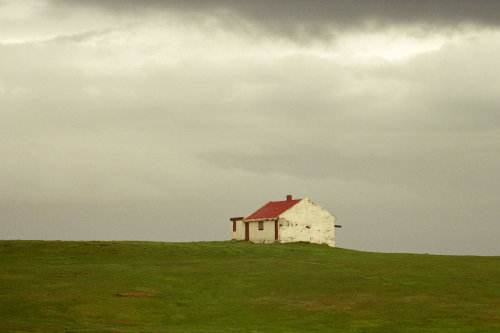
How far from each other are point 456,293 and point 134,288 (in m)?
23.3

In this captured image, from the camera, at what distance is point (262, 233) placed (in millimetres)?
104250

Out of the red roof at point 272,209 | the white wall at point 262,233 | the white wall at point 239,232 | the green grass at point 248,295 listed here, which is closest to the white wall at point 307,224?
the red roof at point 272,209

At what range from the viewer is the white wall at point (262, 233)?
102m

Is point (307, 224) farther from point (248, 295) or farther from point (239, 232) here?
point (248, 295)

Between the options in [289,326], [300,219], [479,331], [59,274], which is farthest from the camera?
[300,219]

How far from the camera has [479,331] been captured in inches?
1281

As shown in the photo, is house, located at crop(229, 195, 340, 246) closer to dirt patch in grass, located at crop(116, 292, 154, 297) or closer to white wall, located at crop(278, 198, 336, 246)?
white wall, located at crop(278, 198, 336, 246)

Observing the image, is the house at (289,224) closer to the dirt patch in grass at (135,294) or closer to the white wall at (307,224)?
the white wall at (307,224)

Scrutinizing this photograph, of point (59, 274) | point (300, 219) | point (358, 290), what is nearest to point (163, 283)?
point (59, 274)

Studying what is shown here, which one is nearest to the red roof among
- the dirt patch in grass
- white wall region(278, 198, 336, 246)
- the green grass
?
white wall region(278, 198, 336, 246)

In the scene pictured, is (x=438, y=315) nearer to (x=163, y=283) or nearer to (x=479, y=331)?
(x=479, y=331)

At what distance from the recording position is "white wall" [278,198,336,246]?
101 meters

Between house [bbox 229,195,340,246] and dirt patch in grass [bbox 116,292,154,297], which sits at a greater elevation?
house [bbox 229,195,340,246]

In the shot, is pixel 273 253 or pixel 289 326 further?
pixel 273 253
